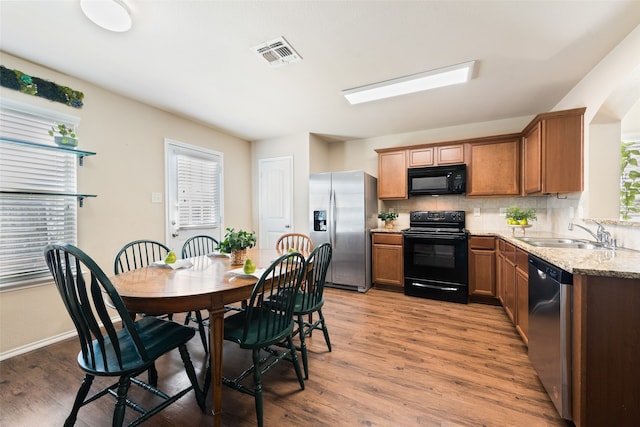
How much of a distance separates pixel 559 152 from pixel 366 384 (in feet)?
9.18

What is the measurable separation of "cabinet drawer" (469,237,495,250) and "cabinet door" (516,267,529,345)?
0.94 metres

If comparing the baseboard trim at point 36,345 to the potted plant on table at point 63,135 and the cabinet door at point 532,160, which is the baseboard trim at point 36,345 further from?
the cabinet door at point 532,160

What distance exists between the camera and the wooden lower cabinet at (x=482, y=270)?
10.5 feet

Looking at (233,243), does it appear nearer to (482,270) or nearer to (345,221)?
(345,221)

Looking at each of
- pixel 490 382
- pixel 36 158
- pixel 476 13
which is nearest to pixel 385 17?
pixel 476 13

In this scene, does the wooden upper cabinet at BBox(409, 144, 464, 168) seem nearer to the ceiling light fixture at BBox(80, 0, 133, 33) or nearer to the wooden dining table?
the wooden dining table

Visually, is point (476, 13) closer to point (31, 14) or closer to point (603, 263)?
point (603, 263)

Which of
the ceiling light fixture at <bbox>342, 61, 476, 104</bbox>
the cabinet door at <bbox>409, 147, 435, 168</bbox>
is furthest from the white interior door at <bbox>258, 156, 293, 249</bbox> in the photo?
the cabinet door at <bbox>409, 147, 435, 168</bbox>

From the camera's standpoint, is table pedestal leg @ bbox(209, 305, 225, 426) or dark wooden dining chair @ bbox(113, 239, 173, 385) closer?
table pedestal leg @ bbox(209, 305, 225, 426)

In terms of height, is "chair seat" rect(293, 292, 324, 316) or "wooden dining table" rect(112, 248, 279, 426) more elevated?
"wooden dining table" rect(112, 248, 279, 426)

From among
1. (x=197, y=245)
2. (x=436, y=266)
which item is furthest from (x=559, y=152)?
(x=197, y=245)

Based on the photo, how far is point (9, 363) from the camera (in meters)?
2.04

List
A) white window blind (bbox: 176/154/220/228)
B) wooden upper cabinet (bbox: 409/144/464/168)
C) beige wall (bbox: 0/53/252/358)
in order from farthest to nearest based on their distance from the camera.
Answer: wooden upper cabinet (bbox: 409/144/464/168) → white window blind (bbox: 176/154/220/228) → beige wall (bbox: 0/53/252/358)

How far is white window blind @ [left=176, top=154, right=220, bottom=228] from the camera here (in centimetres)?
356
